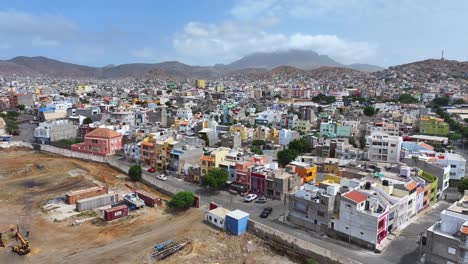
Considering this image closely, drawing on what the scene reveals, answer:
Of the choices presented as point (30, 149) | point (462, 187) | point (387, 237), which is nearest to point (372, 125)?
point (462, 187)

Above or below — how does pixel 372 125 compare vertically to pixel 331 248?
above

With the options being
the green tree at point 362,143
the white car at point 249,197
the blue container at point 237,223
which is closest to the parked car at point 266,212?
the blue container at point 237,223

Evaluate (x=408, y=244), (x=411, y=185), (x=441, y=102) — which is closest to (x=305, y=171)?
(x=411, y=185)

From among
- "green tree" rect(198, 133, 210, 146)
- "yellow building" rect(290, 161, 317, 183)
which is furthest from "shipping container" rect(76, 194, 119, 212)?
"green tree" rect(198, 133, 210, 146)

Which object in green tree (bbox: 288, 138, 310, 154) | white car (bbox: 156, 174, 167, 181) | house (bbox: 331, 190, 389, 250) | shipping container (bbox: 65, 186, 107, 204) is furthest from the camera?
green tree (bbox: 288, 138, 310, 154)

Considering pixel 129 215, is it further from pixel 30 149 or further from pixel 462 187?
pixel 30 149

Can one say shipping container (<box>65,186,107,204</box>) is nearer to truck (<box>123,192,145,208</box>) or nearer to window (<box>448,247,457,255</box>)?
truck (<box>123,192,145,208</box>)
